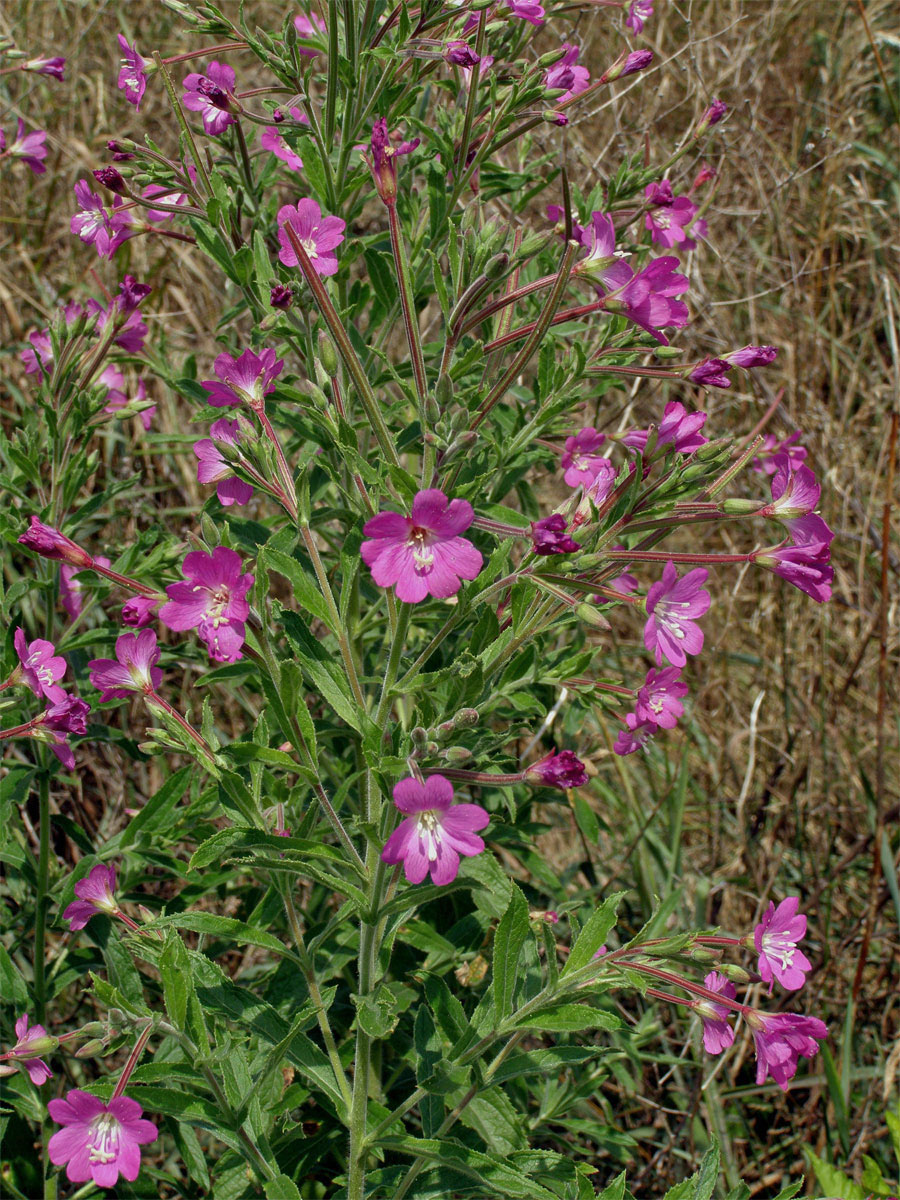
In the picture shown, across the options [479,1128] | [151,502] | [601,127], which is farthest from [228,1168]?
[601,127]

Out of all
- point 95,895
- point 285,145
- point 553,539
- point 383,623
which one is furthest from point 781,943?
point 285,145

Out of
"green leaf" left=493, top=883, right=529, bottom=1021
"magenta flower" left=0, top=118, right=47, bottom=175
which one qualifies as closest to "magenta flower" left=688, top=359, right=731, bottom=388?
"green leaf" left=493, top=883, right=529, bottom=1021

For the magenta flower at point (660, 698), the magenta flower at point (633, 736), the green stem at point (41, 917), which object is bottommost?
the green stem at point (41, 917)

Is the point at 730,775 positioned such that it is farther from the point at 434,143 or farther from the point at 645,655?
the point at 434,143

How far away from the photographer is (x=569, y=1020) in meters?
1.73

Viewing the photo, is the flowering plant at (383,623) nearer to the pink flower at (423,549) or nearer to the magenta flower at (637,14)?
the pink flower at (423,549)

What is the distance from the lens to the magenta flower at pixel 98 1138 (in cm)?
178

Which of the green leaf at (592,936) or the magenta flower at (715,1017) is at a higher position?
the green leaf at (592,936)

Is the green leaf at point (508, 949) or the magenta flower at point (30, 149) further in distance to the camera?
the magenta flower at point (30, 149)

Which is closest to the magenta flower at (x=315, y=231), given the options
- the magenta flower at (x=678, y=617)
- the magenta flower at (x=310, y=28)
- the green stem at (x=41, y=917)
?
the magenta flower at (x=310, y=28)

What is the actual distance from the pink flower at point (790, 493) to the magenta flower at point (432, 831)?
0.77 m

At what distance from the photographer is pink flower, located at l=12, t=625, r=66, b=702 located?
225 centimetres

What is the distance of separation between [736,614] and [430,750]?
10.8ft

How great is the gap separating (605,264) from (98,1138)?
5.97ft
